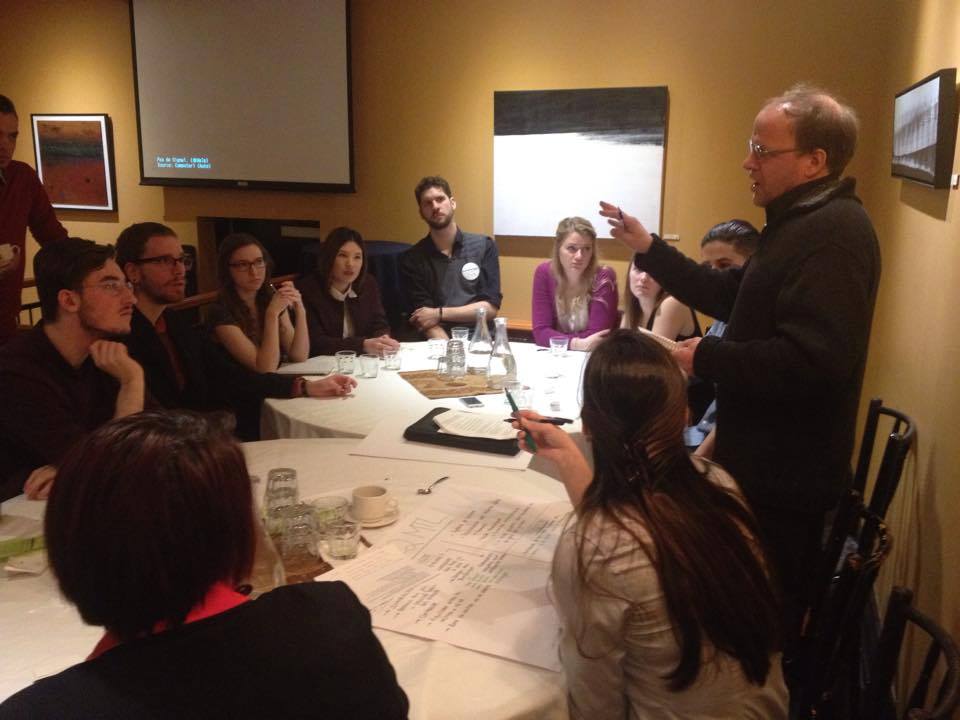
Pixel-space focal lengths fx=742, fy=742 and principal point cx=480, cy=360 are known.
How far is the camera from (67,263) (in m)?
1.90

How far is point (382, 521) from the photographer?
59.4 inches

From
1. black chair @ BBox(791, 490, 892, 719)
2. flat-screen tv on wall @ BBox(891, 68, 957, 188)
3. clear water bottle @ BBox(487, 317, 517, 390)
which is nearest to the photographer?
black chair @ BBox(791, 490, 892, 719)

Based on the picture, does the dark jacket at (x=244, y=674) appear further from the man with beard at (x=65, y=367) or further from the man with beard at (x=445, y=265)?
the man with beard at (x=445, y=265)

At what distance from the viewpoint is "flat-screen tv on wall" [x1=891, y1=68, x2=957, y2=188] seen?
2.06m

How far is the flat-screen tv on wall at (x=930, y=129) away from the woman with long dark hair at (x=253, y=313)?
226cm

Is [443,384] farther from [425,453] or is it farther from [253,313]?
[253,313]

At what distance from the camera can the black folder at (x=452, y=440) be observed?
194cm

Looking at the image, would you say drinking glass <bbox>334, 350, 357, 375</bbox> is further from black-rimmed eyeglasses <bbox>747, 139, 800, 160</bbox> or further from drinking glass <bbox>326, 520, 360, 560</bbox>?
black-rimmed eyeglasses <bbox>747, 139, 800, 160</bbox>

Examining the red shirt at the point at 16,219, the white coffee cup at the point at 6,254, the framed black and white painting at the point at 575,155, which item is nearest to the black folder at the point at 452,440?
the white coffee cup at the point at 6,254

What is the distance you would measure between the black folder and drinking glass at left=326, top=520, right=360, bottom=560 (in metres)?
0.62

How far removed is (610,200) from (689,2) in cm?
113

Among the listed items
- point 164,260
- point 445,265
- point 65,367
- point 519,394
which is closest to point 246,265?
point 164,260

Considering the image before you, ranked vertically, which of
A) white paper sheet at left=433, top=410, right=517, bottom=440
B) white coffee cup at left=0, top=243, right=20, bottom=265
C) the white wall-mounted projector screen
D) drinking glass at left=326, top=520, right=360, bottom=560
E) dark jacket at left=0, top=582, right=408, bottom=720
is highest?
the white wall-mounted projector screen

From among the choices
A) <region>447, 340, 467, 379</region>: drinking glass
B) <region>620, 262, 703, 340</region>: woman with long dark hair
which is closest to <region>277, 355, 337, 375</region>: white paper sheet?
<region>447, 340, 467, 379</region>: drinking glass
